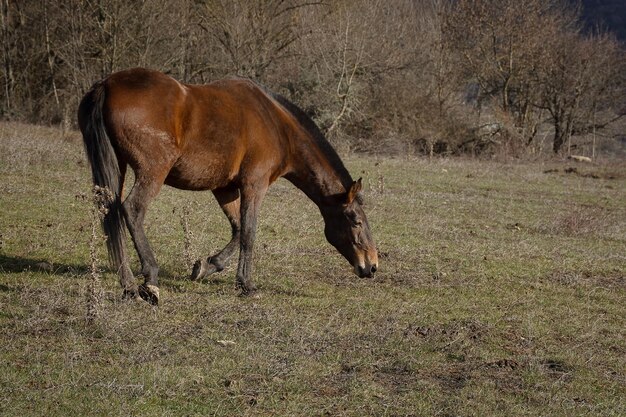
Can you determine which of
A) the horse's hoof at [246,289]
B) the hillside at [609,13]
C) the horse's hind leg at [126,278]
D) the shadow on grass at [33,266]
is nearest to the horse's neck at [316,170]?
the horse's hoof at [246,289]

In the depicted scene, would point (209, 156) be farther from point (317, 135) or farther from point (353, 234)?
point (353, 234)

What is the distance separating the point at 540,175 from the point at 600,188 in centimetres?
240

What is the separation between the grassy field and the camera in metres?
4.52

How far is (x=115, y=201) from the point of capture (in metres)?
6.24

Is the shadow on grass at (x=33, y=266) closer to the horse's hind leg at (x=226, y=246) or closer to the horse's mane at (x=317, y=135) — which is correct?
the horse's hind leg at (x=226, y=246)

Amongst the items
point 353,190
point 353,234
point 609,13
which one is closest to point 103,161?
point 353,190

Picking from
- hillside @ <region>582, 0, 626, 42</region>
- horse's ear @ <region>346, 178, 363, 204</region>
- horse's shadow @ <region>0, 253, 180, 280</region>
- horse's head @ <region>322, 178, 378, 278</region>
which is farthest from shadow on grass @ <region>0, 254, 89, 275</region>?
hillside @ <region>582, 0, 626, 42</region>

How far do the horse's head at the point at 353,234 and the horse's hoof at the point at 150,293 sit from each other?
211 cm

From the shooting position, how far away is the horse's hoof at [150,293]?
20.3ft

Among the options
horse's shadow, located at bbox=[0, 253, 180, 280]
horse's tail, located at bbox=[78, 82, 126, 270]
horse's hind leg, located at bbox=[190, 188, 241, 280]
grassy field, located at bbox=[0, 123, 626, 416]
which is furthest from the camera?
horse's hind leg, located at bbox=[190, 188, 241, 280]

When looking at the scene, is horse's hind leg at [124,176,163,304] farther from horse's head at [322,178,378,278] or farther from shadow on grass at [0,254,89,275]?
horse's head at [322,178,378,278]

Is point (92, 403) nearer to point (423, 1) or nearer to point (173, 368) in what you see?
point (173, 368)

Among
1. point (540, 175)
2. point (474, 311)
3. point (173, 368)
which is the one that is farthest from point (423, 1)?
point (173, 368)

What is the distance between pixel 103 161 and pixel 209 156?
1036mm
